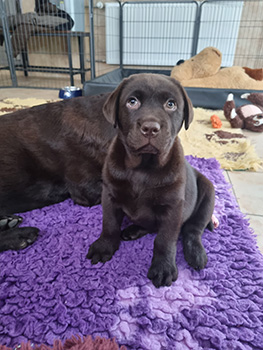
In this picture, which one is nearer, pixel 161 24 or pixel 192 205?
pixel 192 205

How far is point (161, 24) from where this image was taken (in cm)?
509

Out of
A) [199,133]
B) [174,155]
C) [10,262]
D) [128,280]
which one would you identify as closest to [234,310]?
[128,280]

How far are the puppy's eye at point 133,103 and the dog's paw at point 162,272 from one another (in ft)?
2.00

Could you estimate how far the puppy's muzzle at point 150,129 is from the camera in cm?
91

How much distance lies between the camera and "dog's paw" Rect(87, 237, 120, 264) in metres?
1.16

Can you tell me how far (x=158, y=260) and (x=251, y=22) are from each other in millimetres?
5286

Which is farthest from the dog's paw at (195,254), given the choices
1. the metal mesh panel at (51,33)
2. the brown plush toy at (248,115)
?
the metal mesh panel at (51,33)

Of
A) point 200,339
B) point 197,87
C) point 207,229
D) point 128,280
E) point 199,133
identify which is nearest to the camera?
point 200,339

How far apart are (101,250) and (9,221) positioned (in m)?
0.53

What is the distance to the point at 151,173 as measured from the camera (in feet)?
3.59

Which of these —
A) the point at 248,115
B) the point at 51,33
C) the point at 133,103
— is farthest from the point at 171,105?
the point at 51,33

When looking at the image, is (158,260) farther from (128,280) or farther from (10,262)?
(10,262)

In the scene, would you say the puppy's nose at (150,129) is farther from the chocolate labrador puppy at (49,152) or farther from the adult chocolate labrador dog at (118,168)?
the chocolate labrador puppy at (49,152)

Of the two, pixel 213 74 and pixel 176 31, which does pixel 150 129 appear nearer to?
pixel 213 74
